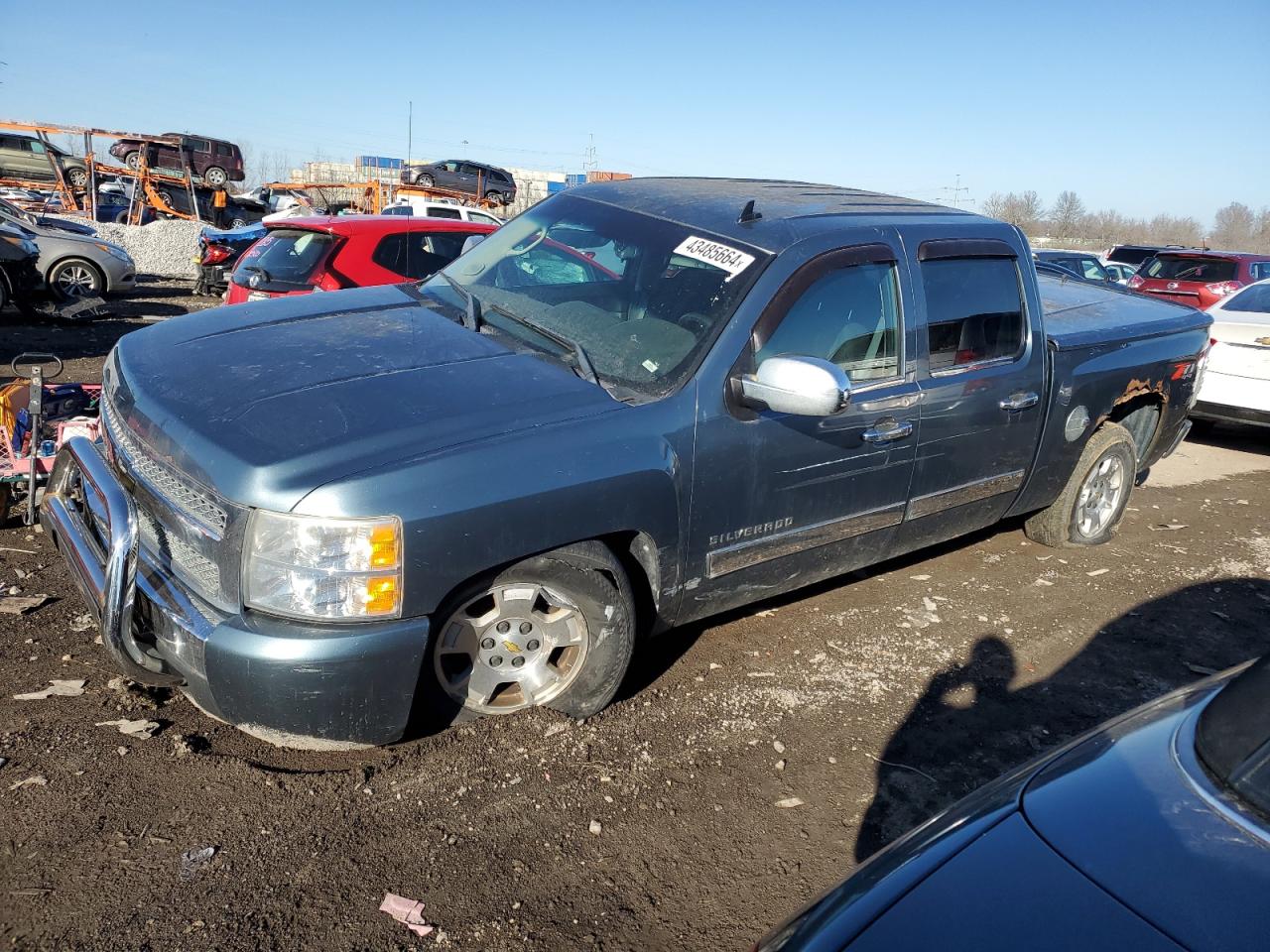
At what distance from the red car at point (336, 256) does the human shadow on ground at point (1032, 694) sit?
18.8ft

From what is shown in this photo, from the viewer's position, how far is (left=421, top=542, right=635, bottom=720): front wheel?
10.1 feet

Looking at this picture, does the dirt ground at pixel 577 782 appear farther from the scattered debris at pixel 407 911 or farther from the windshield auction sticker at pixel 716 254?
the windshield auction sticker at pixel 716 254

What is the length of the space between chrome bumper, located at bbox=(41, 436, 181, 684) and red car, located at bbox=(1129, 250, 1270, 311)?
15800 millimetres

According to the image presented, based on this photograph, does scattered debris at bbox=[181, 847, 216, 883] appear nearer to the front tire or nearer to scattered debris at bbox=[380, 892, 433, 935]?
scattered debris at bbox=[380, 892, 433, 935]

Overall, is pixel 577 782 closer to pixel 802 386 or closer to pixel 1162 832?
pixel 802 386

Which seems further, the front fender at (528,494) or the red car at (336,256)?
the red car at (336,256)

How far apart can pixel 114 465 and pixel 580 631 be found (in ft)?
5.67

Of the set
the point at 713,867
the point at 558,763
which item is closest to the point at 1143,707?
the point at 713,867

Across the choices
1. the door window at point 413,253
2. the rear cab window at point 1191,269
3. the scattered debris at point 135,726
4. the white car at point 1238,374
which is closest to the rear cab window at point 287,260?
the door window at point 413,253

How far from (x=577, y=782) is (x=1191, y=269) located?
16.8 m

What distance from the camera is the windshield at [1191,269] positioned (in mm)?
15797

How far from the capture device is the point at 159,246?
18734 mm

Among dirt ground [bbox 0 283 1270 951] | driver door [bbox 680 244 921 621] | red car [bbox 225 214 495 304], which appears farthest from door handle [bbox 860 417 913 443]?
red car [bbox 225 214 495 304]

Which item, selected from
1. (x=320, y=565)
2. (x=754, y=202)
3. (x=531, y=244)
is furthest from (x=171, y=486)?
(x=754, y=202)
